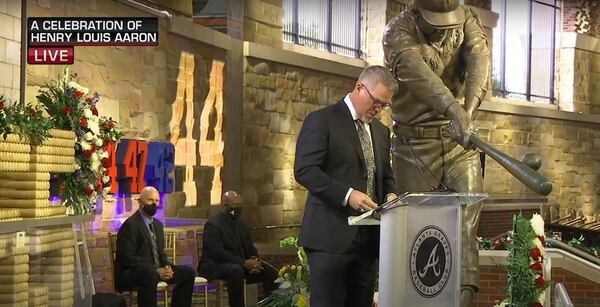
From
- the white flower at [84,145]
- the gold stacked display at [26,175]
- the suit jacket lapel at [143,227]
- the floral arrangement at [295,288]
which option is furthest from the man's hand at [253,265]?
the gold stacked display at [26,175]

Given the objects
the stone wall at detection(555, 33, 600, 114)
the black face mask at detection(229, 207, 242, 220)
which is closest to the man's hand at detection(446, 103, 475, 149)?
the black face mask at detection(229, 207, 242, 220)

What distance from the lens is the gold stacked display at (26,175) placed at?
7.42m

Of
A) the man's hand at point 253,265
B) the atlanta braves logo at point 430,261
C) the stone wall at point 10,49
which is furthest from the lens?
the man's hand at point 253,265

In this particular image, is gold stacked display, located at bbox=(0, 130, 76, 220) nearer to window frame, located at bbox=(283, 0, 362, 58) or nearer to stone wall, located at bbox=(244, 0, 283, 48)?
stone wall, located at bbox=(244, 0, 283, 48)

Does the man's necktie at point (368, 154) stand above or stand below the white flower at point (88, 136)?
below

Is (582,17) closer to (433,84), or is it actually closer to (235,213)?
(235,213)

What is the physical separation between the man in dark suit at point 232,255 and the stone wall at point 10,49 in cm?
288

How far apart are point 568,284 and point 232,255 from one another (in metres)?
3.17

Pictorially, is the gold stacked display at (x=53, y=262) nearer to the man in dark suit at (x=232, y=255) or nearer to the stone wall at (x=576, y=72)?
the man in dark suit at (x=232, y=255)

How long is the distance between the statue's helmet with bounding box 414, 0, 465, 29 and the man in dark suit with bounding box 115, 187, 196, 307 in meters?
3.81

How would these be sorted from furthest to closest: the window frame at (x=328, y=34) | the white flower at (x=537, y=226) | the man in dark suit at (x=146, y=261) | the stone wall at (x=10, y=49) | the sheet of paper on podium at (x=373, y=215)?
1. the window frame at (x=328, y=34)
2. the man in dark suit at (x=146, y=261)
3. the stone wall at (x=10, y=49)
4. the white flower at (x=537, y=226)
5. the sheet of paper on podium at (x=373, y=215)

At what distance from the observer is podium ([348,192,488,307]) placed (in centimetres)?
535

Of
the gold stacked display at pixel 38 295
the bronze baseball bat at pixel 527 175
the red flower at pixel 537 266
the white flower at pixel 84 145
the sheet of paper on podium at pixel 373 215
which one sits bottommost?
the gold stacked display at pixel 38 295

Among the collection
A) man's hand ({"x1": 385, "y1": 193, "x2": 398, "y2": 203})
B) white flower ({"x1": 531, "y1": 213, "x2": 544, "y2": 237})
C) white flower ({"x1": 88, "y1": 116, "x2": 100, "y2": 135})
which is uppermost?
white flower ({"x1": 88, "y1": 116, "x2": 100, "y2": 135})
